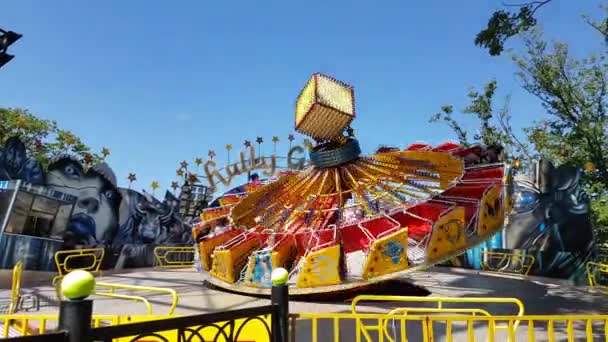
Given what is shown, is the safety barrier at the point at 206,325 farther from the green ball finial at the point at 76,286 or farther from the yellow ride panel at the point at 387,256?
the yellow ride panel at the point at 387,256

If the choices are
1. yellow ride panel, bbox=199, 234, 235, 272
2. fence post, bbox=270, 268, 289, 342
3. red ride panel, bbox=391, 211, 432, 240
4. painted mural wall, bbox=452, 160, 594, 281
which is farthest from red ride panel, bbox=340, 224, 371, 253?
painted mural wall, bbox=452, 160, 594, 281

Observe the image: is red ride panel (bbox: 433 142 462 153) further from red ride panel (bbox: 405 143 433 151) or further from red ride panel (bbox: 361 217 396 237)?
red ride panel (bbox: 361 217 396 237)

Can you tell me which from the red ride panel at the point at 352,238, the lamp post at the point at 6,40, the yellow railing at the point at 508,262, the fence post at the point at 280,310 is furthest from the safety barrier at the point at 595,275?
the lamp post at the point at 6,40

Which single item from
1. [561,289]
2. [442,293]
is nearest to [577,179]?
[561,289]

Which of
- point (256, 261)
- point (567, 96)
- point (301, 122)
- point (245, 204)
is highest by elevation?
point (567, 96)

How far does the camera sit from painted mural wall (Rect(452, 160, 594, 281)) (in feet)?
47.0

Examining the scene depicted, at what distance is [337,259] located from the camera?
8602 millimetres

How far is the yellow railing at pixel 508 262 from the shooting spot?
620 inches

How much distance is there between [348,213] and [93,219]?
11.3 m

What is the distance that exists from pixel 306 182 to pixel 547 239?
947 cm

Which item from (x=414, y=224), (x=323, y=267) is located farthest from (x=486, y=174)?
(x=323, y=267)

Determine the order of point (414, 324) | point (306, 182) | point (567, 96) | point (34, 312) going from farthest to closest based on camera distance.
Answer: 1. point (567, 96)
2. point (306, 182)
3. point (34, 312)
4. point (414, 324)

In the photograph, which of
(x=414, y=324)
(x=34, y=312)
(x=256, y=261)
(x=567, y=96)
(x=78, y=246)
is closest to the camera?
(x=414, y=324)

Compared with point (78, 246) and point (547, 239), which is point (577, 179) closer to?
point (547, 239)
